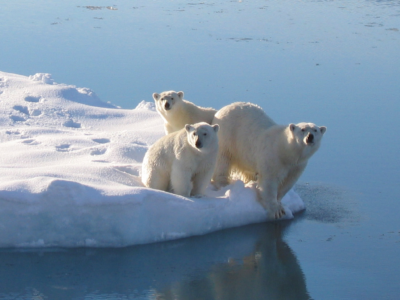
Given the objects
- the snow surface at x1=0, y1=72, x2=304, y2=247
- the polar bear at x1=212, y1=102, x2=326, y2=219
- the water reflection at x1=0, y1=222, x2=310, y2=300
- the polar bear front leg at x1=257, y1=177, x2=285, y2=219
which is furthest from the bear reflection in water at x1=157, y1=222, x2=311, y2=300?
the polar bear at x1=212, y1=102, x2=326, y2=219

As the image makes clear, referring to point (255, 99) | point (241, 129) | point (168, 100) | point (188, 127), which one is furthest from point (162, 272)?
point (255, 99)

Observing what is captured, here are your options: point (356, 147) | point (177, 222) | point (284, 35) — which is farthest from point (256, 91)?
point (177, 222)

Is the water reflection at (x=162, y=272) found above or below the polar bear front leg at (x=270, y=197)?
below

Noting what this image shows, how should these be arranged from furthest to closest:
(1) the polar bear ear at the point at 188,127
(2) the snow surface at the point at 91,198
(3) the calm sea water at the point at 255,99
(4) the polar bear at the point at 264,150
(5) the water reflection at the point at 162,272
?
(4) the polar bear at the point at 264,150
(1) the polar bear ear at the point at 188,127
(2) the snow surface at the point at 91,198
(3) the calm sea water at the point at 255,99
(5) the water reflection at the point at 162,272

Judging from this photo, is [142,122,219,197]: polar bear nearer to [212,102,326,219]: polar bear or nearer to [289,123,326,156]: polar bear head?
[212,102,326,219]: polar bear

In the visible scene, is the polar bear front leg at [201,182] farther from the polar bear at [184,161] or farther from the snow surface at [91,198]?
the snow surface at [91,198]

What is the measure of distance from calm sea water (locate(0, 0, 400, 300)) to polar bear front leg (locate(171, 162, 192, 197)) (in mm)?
617

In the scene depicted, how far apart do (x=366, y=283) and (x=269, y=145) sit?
6.79ft

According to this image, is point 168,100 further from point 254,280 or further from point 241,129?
point 254,280

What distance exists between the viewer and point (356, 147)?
31.2ft

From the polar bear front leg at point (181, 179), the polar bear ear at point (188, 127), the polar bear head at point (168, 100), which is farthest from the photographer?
the polar bear head at point (168, 100)

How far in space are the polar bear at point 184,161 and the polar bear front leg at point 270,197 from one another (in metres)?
0.69

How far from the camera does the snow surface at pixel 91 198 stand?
20.4ft

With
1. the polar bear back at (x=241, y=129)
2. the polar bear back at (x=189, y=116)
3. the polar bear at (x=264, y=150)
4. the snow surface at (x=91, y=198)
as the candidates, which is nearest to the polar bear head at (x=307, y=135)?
the polar bear at (x=264, y=150)
